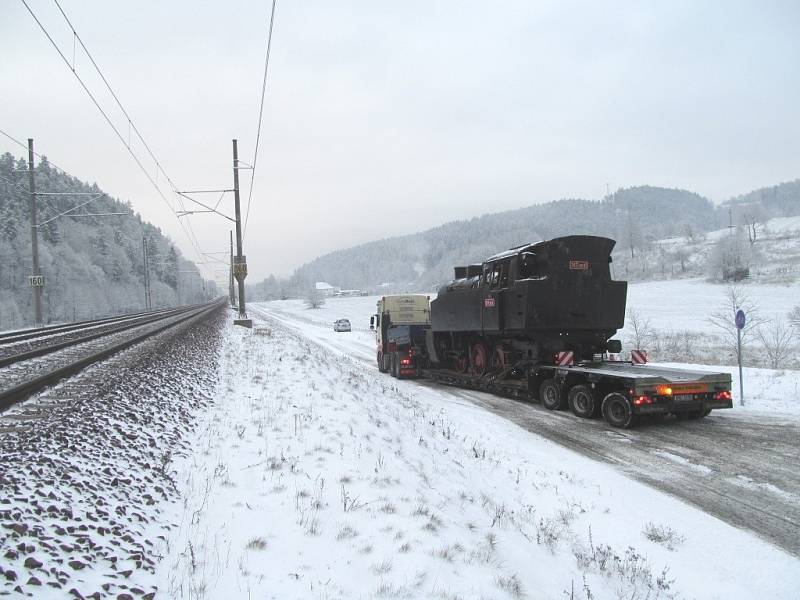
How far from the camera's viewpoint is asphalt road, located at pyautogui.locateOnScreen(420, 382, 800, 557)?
608 cm

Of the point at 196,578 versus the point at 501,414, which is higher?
the point at 196,578

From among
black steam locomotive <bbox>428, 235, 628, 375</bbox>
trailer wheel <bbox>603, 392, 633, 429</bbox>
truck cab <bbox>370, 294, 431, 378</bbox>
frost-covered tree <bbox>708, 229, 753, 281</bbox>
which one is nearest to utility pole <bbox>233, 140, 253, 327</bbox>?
truck cab <bbox>370, 294, 431, 378</bbox>

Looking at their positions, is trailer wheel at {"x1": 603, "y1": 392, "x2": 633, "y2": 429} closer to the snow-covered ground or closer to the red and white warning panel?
the red and white warning panel

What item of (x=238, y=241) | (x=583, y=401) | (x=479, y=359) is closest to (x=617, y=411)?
(x=583, y=401)

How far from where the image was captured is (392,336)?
65.7 ft

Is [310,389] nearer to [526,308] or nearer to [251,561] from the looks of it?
[526,308]

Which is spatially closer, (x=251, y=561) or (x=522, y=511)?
(x=251, y=561)

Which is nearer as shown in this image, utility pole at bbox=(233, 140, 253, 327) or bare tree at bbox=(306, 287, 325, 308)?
utility pole at bbox=(233, 140, 253, 327)

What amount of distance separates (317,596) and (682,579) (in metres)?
3.33

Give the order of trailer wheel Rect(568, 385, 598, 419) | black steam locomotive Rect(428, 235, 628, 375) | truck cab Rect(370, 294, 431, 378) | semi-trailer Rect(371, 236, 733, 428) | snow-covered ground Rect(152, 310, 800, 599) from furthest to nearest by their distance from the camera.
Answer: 1. truck cab Rect(370, 294, 431, 378)
2. black steam locomotive Rect(428, 235, 628, 375)
3. trailer wheel Rect(568, 385, 598, 419)
4. semi-trailer Rect(371, 236, 733, 428)
5. snow-covered ground Rect(152, 310, 800, 599)

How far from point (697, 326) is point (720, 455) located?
120 ft

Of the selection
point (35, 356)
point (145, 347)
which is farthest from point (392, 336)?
point (35, 356)

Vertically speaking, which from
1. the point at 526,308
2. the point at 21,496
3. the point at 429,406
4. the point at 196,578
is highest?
the point at 526,308

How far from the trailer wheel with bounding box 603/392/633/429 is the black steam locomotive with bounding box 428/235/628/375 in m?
2.33
